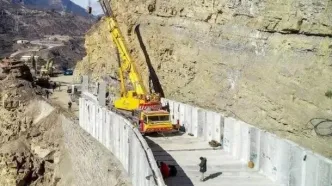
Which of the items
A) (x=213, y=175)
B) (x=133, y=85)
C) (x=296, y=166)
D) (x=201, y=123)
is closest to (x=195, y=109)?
(x=201, y=123)

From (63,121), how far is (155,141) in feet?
31.4

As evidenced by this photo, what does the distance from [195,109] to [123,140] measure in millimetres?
4096

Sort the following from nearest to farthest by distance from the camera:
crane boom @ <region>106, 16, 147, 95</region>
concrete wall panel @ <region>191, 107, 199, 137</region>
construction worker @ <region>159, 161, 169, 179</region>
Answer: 1. construction worker @ <region>159, 161, 169, 179</region>
2. concrete wall panel @ <region>191, 107, 199, 137</region>
3. crane boom @ <region>106, 16, 147, 95</region>

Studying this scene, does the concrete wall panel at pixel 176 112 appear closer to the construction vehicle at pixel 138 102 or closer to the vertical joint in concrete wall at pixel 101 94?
the construction vehicle at pixel 138 102

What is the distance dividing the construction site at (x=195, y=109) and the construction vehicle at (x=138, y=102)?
5cm

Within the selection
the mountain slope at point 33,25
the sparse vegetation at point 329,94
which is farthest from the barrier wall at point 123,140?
the mountain slope at point 33,25

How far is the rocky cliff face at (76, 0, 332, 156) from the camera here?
18.6 meters

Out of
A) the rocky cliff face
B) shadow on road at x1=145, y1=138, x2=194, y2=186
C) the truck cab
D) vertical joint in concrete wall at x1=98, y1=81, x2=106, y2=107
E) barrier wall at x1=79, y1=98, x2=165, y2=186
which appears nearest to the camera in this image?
barrier wall at x1=79, y1=98, x2=165, y2=186

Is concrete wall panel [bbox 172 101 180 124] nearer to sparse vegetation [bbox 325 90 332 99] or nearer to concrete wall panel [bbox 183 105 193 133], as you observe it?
concrete wall panel [bbox 183 105 193 133]

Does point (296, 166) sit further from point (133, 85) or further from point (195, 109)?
point (133, 85)

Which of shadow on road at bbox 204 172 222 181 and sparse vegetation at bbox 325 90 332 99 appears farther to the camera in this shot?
sparse vegetation at bbox 325 90 332 99

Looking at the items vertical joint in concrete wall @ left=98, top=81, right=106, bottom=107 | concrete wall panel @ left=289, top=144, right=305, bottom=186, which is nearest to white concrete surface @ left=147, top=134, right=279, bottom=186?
concrete wall panel @ left=289, top=144, right=305, bottom=186

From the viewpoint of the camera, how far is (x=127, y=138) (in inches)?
680

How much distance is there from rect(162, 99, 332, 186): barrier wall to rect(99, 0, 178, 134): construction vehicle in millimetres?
1329
